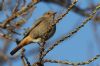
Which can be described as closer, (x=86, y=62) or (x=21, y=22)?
(x=86, y=62)

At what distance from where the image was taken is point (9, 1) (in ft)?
14.3

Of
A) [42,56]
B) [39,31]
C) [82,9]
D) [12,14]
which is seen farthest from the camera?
[82,9]

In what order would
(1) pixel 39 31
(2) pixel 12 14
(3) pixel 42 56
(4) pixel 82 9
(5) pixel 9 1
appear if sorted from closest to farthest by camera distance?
(3) pixel 42 56 < (2) pixel 12 14 < (5) pixel 9 1 < (1) pixel 39 31 < (4) pixel 82 9

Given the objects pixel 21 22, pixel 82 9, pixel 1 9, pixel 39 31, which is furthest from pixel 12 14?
pixel 82 9

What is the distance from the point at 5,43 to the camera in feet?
13.8

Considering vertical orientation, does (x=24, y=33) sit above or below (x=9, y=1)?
below

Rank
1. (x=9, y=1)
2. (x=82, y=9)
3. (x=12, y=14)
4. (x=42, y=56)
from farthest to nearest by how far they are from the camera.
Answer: (x=82, y=9)
(x=9, y=1)
(x=12, y=14)
(x=42, y=56)

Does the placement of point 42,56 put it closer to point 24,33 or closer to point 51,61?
point 51,61

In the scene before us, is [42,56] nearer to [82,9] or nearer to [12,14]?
[12,14]

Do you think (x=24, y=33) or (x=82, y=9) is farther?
(x=82, y=9)

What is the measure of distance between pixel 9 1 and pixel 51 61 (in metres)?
1.63

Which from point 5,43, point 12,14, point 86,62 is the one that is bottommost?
point 86,62

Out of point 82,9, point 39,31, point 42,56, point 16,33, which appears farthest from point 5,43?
point 82,9

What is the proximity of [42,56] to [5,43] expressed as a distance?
1.41 metres
